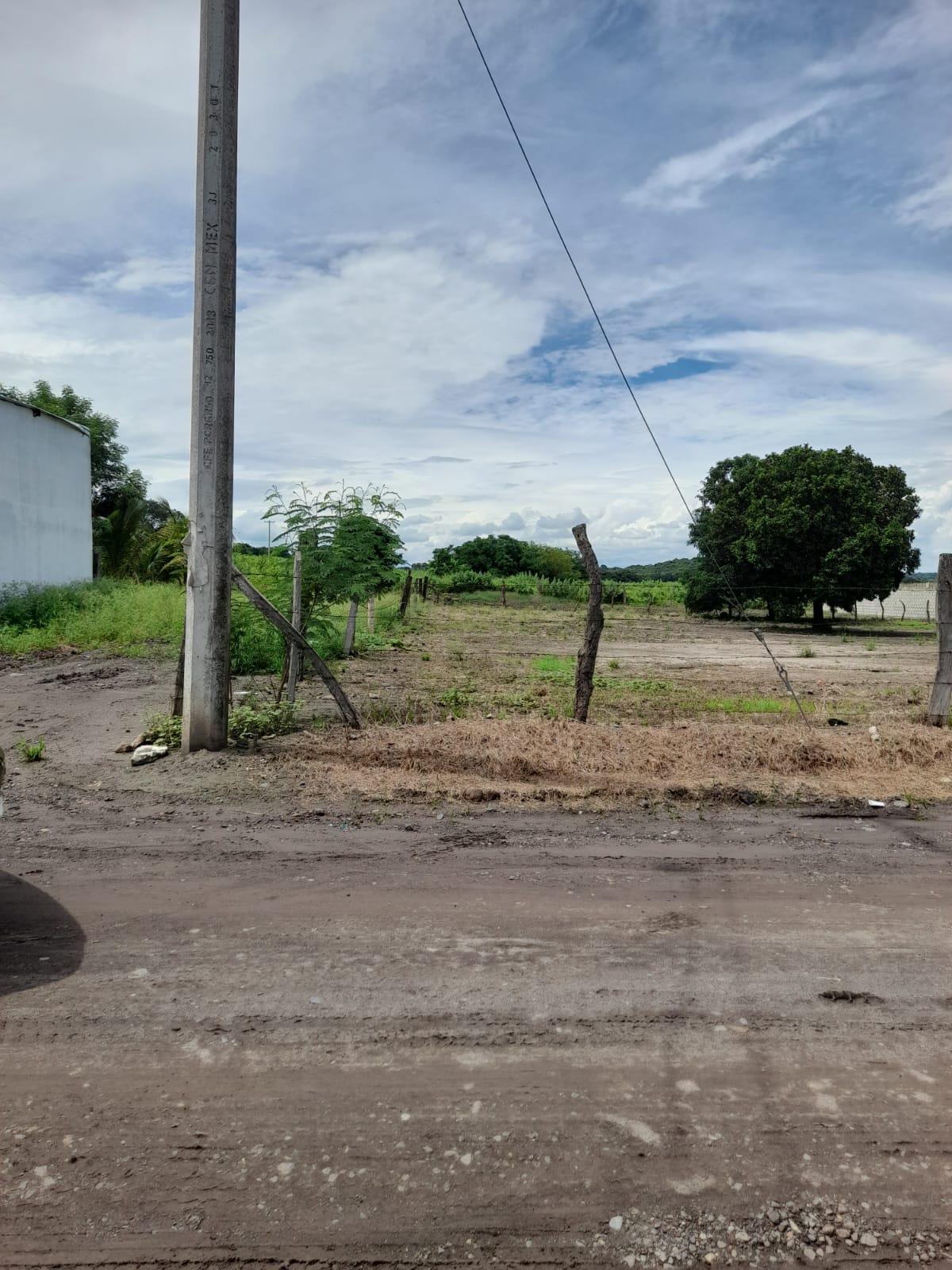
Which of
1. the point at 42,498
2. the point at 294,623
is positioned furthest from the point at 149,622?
the point at 294,623

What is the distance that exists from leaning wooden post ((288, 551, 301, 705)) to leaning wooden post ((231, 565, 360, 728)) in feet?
2.89

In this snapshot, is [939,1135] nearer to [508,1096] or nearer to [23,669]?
[508,1096]

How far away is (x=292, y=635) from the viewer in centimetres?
848

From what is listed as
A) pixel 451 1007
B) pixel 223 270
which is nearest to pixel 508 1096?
pixel 451 1007

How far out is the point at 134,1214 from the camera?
7.88 ft

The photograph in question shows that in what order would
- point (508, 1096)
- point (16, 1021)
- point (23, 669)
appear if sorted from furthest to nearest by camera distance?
point (23, 669)
point (16, 1021)
point (508, 1096)

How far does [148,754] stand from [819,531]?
28712 mm

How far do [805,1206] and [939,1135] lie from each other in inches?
23.7

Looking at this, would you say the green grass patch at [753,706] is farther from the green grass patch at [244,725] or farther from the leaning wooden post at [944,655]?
the green grass patch at [244,725]

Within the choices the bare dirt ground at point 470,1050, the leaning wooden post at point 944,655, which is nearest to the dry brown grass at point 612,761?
the leaning wooden post at point 944,655

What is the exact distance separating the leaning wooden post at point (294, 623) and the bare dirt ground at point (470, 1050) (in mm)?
3810

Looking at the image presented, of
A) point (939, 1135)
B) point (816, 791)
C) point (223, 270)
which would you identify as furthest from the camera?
point (223, 270)

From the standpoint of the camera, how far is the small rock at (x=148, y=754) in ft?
25.4

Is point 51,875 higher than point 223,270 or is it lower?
lower
